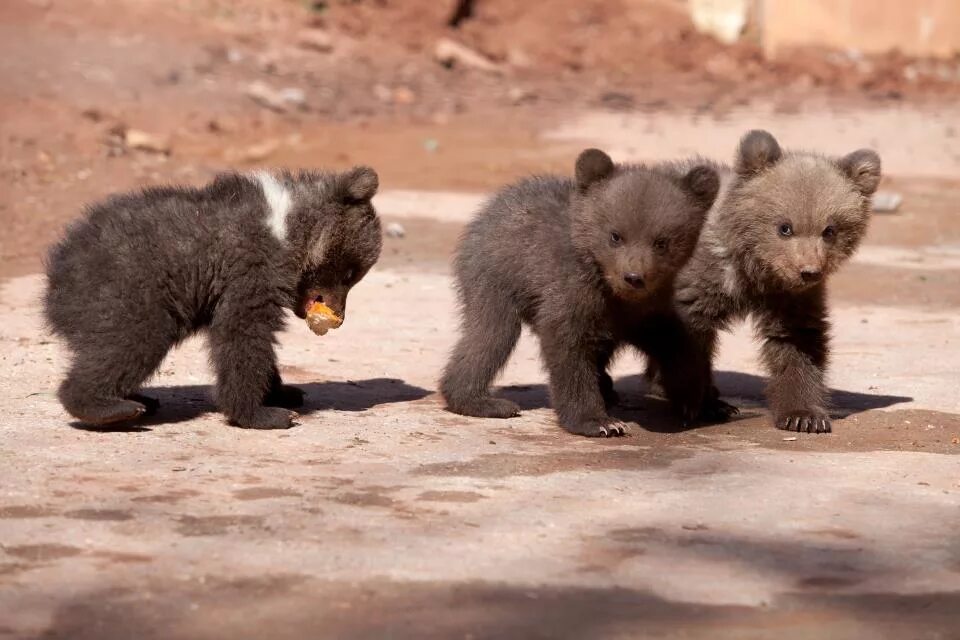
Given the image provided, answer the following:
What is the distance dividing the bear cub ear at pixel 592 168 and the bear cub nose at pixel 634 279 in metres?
0.59

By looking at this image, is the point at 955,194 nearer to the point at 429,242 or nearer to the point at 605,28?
the point at 429,242

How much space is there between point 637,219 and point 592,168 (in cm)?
36

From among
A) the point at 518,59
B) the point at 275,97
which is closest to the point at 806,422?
the point at 275,97

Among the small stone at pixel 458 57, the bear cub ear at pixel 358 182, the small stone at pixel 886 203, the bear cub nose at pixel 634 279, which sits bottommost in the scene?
the bear cub nose at pixel 634 279

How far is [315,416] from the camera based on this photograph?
280 inches

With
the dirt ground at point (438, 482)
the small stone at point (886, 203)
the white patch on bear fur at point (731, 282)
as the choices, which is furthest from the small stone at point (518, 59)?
the white patch on bear fur at point (731, 282)

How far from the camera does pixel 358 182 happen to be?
696 centimetres

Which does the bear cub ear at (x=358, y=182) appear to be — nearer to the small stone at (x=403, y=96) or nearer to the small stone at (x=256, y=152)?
the small stone at (x=256, y=152)

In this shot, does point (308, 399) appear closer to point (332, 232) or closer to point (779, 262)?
point (332, 232)

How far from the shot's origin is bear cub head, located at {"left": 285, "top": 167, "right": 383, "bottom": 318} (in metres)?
6.89

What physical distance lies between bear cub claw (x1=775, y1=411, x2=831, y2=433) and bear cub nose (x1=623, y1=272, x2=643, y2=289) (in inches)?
44.9

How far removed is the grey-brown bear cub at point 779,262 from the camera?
7.25 m

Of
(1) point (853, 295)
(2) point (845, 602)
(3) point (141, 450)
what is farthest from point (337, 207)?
(1) point (853, 295)

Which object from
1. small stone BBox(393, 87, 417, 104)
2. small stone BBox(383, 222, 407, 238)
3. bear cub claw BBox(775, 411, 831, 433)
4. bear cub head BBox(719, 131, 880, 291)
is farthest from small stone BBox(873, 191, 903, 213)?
small stone BBox(393, 87, 417, 104)
